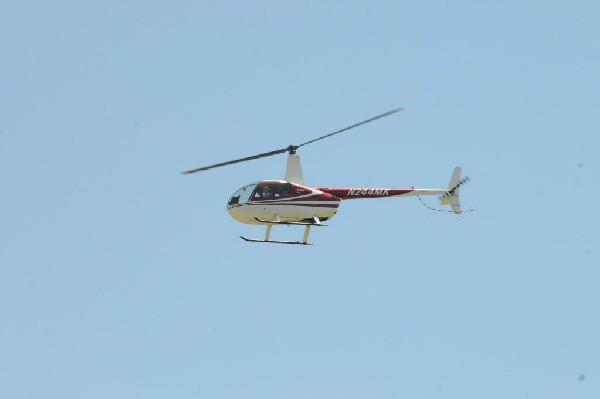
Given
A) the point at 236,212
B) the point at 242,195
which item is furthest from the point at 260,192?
the point at 236,212

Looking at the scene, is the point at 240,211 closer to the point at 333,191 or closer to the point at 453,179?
the point at 333,191

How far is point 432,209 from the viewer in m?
63.2

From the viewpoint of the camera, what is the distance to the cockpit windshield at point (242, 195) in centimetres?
5775

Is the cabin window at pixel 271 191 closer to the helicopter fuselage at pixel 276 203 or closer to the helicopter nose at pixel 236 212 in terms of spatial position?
the helicopter fuselage at pixel 276 203

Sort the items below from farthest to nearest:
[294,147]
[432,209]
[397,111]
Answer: [432,209] → [294,147] → [397,111]

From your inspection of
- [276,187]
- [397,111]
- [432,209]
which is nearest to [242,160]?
[276,187]

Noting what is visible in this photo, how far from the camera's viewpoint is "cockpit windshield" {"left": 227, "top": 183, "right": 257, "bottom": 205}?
57750 millimetres

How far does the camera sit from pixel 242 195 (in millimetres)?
57875

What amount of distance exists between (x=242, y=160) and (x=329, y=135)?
3911 millimetres

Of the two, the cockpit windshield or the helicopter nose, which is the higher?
the cockpit windshield

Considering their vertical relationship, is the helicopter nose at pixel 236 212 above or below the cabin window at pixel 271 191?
below

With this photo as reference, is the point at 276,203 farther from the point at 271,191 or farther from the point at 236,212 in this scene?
the point at 236,212

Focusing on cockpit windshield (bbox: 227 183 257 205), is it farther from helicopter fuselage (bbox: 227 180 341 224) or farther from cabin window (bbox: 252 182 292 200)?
cabin window (bbox: 252 182 292 200)

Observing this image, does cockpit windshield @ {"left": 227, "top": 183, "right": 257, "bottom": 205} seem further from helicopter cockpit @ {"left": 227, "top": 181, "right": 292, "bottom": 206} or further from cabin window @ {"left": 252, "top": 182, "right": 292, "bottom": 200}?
cabin window @ {"left": 252, "top": 182, "right": 292, "bottom": 200}
